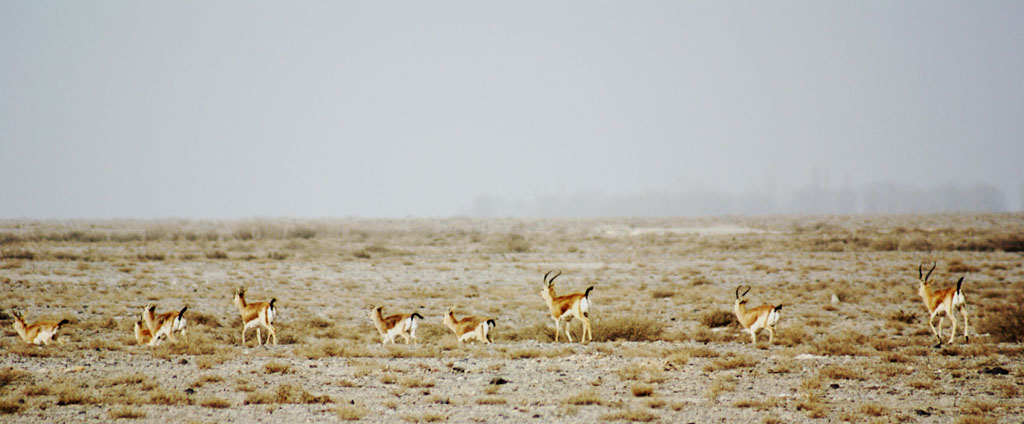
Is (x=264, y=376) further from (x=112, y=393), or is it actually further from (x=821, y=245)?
(x=821, y=245)

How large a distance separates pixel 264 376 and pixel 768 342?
393 inches

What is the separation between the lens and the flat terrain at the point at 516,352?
932 cm

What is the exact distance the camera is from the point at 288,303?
20.8 meters

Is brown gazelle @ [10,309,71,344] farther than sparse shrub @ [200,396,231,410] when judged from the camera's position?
Yes

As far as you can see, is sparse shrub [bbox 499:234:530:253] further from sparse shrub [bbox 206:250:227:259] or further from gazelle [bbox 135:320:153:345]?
gazelle [bbox 135:320:153:345]

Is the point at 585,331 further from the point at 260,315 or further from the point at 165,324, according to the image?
the point at 165,324

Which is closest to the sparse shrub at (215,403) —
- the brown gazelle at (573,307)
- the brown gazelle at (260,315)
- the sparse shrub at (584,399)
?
the brown gazelle at (260,315)

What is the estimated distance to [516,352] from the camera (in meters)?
13.2

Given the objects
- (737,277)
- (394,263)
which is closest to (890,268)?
(737,277)

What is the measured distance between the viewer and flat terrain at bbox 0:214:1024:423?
9.32 metres

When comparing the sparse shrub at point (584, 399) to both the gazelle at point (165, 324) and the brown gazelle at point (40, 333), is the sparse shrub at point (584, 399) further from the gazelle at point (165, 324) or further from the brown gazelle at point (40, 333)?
the brown gazelle at point (40, 333)

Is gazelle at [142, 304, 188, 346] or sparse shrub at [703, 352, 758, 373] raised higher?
gazelle at [142, 304, 188, 346]

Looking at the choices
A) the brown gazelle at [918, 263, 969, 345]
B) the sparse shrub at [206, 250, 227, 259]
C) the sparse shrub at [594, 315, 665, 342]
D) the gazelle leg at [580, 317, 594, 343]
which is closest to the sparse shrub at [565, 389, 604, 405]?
the gazelle leg at [580, 317, 594, 343]

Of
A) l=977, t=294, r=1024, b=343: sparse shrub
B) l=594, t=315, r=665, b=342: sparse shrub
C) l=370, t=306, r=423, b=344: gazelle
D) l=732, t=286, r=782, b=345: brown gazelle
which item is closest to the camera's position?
l=732, t=286, r=782, b=345: brown gazelle
